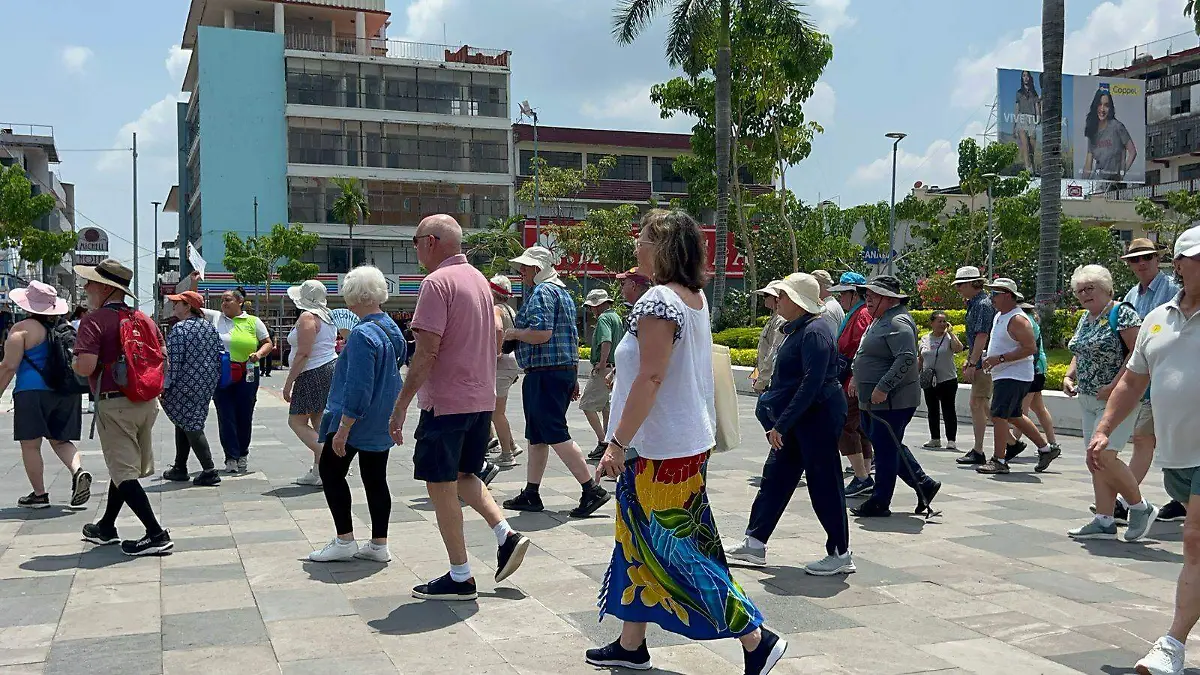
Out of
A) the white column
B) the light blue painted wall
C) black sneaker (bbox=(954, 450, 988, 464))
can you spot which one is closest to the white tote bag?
black sneaker (bbox=(954, 450, 988, 464))

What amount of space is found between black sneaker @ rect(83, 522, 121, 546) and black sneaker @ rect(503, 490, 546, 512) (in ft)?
8.34

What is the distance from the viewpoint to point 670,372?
408cm

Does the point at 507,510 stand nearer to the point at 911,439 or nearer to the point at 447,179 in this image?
the point at 911,439

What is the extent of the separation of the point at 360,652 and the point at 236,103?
49.8 metres

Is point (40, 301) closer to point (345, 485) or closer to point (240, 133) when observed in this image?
point (345, 485)

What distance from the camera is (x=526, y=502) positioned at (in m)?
7.65

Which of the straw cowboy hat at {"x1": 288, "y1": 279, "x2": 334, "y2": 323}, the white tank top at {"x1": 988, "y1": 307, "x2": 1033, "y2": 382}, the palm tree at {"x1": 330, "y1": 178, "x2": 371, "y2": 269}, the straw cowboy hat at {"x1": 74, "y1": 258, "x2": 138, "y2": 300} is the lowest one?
the white tank top at {"x1": 988, "y1": 307, "x2": 1033, "y2": 382}

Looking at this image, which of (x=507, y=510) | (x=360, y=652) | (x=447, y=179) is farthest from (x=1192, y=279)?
(x=447, y=179)

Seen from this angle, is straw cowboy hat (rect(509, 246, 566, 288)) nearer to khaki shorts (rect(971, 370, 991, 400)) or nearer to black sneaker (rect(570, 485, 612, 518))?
black sneaker (rect(570, 485, 612, 518))

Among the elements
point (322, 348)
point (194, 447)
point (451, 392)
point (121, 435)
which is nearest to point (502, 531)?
point (451, 392)

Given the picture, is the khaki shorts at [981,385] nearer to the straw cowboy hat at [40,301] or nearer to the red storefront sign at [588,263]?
the straw cowboy hat at [40,301]

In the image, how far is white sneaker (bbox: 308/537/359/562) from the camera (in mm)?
5977

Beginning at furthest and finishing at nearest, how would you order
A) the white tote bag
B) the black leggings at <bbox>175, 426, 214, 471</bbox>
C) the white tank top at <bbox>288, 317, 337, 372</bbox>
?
the black leggings at <bbox>175, 426, 214, 471</bbox>, the white tank top at <bbox>288, 317, 337, 372</bbox>, the white tote bag

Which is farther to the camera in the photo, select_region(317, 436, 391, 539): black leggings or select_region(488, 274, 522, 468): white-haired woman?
select_region(488, 274, 522, 468): white-haired woman
